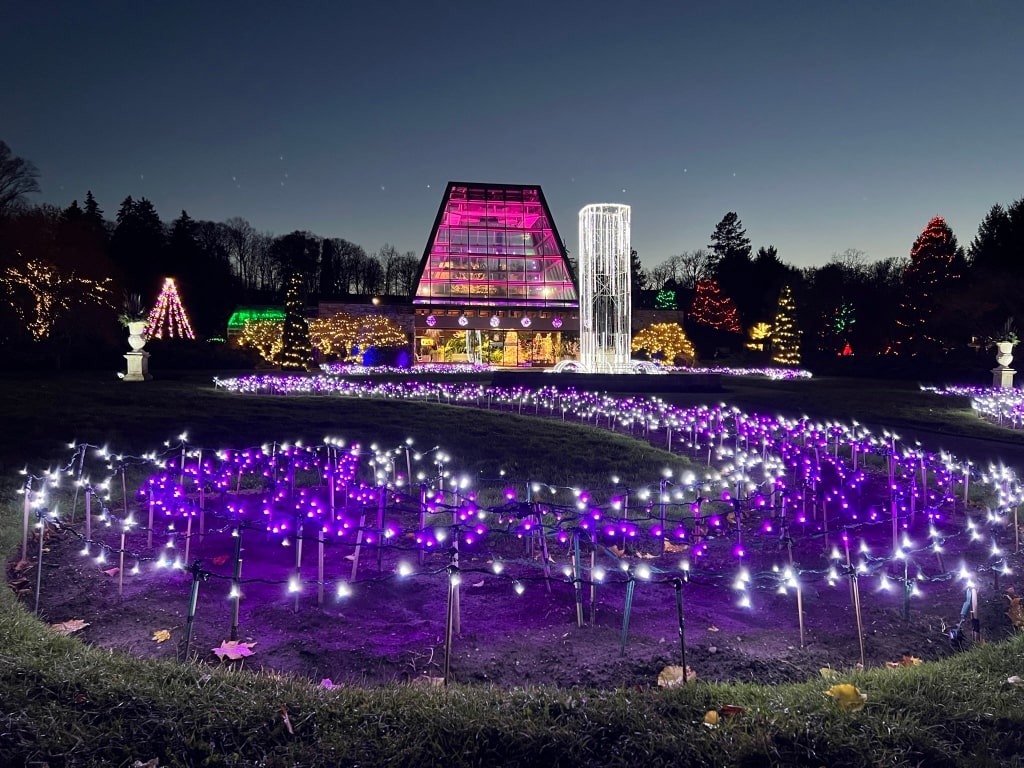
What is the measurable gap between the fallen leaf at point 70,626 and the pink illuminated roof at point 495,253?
39.8 metres

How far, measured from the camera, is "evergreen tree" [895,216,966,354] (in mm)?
39469

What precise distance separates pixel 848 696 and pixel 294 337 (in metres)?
33.8

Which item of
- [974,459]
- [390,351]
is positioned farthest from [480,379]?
[974,459]

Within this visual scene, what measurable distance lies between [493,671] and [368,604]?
1.33 m

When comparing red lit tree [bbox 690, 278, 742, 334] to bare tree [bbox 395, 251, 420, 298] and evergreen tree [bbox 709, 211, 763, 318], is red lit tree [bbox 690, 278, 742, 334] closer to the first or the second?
evergreen tree [bbox 709, 211, 763, 318]

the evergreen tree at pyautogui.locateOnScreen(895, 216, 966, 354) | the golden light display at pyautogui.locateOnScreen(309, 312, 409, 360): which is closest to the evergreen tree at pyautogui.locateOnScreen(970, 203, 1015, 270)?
the evergreen tree at pyautogui.locateOnScreen(895, 216, 966, 354)

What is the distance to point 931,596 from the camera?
5195mm

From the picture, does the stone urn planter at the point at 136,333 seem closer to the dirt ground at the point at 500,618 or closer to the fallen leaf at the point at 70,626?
the dirt ground at the point at 500,618

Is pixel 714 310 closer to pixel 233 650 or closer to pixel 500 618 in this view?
pixel 500 618

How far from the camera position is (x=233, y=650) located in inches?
159

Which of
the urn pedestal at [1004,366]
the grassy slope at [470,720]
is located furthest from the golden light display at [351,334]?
the grassy slope at [470,720]

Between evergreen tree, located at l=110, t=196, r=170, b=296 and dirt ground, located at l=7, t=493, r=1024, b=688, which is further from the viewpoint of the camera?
evergreen tree, located at l=110, t=196, r=170, b=296

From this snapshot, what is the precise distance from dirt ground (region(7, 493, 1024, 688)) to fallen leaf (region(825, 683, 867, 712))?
69 cm

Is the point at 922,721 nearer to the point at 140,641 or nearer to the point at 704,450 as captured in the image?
the point at 140,641
